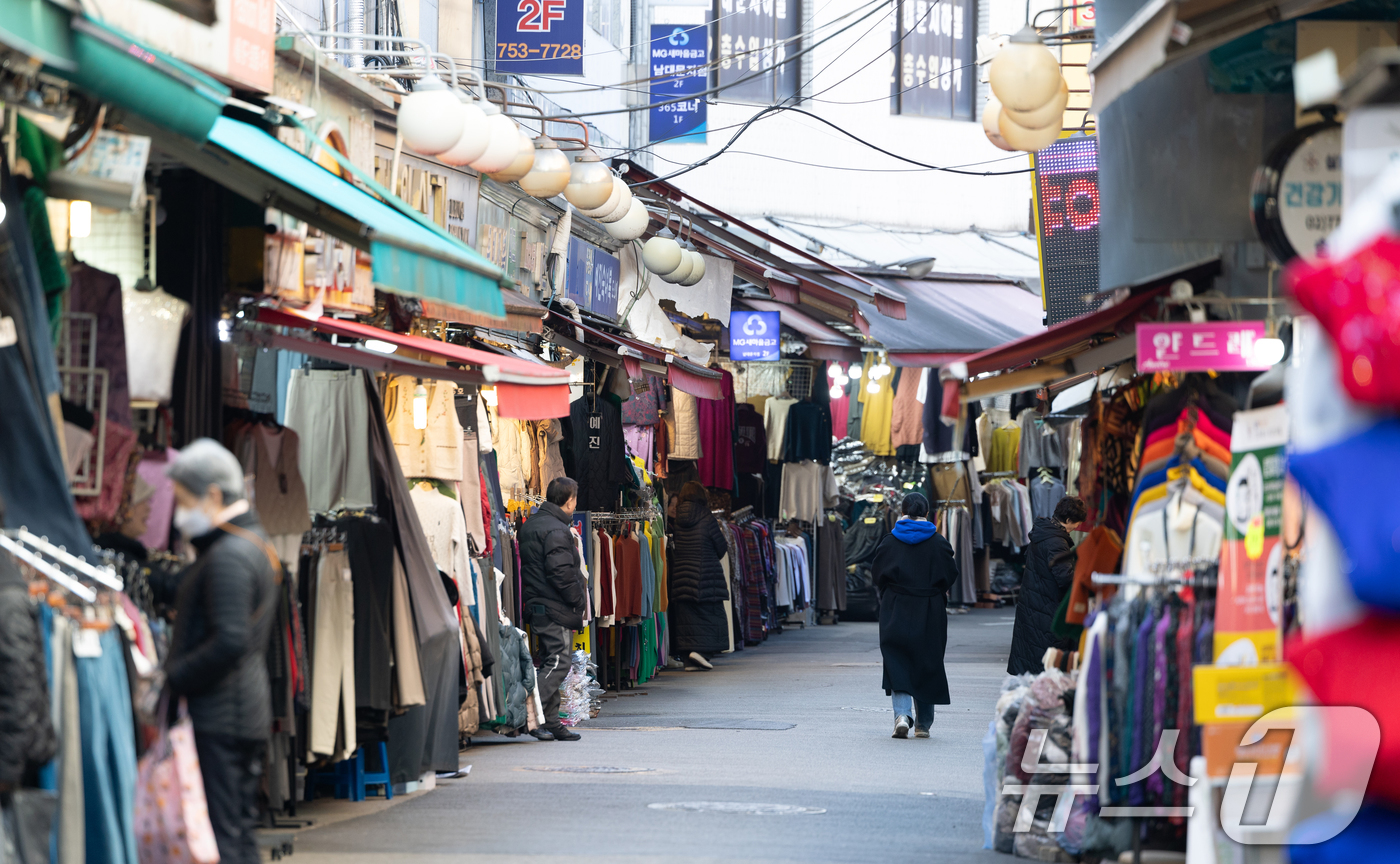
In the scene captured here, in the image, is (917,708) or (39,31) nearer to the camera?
(39,31)

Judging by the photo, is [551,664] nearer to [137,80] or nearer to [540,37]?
[540,37]

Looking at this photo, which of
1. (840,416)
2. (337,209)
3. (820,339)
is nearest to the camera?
(337,209)

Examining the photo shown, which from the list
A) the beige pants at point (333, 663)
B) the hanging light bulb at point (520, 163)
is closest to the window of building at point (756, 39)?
the hanging light bulb at point (520, 163)

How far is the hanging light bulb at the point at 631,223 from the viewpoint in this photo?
13344 millimetres

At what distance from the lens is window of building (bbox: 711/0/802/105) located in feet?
95.5

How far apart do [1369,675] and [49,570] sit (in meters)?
4.26

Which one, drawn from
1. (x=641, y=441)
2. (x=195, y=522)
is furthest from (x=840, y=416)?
(x=195, y=522)

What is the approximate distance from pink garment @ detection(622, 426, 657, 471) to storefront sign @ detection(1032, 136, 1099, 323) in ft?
19.8

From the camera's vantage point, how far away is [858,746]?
40.9ft

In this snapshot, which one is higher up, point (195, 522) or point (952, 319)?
point (952, 319)

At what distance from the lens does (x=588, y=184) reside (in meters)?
12.1

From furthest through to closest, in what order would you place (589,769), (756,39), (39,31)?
1. (756,39)
2. (589,769)
3. (39,31)

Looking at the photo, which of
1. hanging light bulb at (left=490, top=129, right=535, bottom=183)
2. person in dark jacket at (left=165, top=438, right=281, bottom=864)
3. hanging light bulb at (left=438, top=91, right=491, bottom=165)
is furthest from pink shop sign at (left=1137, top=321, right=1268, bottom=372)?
hanging light bulb at (left=490, top=129, right=535, bottom=183)

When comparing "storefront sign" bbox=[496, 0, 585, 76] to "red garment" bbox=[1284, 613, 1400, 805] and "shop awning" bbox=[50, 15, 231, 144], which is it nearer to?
"shop awning" bbox=[50, 15, 231, 144]
